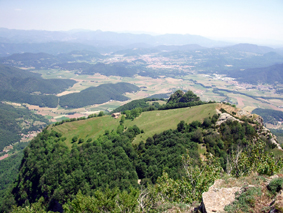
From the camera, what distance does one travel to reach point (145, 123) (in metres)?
128

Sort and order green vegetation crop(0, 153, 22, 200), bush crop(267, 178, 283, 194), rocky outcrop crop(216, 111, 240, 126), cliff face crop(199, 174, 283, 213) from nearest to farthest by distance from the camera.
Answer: cliff face crop(199, 174, 283, 213) → bush crop(267, 178, 283, 194) → rocky outcrop crop(216, 111, 240, 126) → green vegetation crop(0, 153, 22, 200)

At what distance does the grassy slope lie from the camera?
110875 millimetres

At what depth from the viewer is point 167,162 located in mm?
74188

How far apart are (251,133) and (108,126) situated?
88101 mm

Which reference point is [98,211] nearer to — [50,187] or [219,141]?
[50,187]

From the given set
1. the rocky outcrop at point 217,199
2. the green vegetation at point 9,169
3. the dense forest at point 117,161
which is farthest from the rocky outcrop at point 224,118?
the green vegetation at point 9,169

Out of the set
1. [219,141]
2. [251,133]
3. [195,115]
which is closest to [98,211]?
[219,141]

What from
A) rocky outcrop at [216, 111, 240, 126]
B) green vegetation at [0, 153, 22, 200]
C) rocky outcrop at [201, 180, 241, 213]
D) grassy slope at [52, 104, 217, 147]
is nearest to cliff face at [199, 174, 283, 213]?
rocky outcrop at [201, 180, 241, 213]

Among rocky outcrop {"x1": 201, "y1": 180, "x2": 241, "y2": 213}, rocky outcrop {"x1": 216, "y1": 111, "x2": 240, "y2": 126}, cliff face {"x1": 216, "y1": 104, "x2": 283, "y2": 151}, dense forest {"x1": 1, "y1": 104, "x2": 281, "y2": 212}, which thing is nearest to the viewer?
rocky outcrop {"x1": 201, "y1": 180, "x2": 241, "y2": 213}

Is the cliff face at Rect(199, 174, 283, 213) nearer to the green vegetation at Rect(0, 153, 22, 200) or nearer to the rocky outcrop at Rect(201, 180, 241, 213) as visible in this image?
the rocky outcrop at Rect(201, 180, 241, 213)

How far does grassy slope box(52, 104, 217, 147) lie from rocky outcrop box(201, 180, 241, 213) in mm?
81336

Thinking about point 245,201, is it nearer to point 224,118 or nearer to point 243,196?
point 243,196

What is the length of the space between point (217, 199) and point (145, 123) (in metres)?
107

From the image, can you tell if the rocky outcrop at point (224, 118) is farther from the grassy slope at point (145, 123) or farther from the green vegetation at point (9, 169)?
the green vegetation at point (9, 169)
